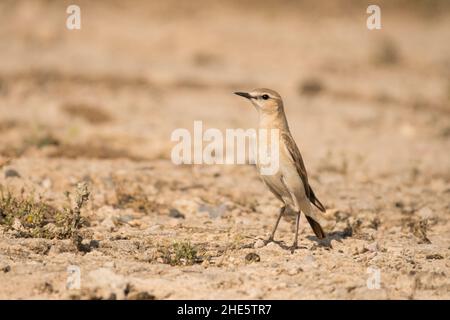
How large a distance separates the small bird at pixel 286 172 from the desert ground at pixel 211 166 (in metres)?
0.33

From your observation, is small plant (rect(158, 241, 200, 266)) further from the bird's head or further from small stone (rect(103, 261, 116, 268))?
the bird's head

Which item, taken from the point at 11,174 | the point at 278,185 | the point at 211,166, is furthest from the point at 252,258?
the point at 211,166

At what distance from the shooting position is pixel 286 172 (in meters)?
6.83

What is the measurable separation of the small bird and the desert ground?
334mm

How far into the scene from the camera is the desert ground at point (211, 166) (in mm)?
5945

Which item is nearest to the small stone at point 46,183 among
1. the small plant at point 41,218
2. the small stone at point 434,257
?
the small plant at point 41,218

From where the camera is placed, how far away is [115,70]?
17125 millimetres

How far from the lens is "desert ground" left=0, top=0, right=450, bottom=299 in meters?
5.95

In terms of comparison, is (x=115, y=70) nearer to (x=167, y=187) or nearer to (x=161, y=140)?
(x=161, y=140)

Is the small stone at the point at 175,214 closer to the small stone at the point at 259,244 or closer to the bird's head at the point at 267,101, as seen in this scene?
the small stone at the point at 259,244

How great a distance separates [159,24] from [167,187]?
1432 cm

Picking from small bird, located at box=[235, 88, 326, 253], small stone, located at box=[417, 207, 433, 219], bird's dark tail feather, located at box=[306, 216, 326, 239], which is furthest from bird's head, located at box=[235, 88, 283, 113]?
small stone, located at box=[417, 207, 433, 219]

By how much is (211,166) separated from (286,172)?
3299mm

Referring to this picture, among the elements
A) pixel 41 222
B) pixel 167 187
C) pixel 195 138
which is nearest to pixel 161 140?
pixel 195 138
